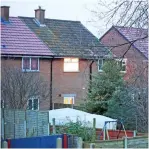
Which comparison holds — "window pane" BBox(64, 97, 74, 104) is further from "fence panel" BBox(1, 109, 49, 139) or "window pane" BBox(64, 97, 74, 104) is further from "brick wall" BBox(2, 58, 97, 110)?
"fence panel" BBox(1, 109, 49, 139)

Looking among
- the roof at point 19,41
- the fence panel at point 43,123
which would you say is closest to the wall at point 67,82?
the roof at point 19,41

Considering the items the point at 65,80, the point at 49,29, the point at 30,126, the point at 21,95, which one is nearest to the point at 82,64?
the point at 65,80

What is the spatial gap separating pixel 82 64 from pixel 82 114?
10348 millimetres

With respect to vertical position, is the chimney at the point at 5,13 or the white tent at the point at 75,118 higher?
the chimney at the point at 5,13

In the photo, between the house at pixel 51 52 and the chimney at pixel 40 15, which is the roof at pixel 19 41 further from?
the chimney at pixel 40 15

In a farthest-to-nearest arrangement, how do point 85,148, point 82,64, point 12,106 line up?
point 82,64 < point 12,106 < point 85,148

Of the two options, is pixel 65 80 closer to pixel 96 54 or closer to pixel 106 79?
pixel 106 79

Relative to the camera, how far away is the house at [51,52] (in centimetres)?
2664

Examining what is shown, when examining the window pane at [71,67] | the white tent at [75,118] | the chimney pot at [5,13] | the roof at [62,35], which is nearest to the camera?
the white tent at [75,118]

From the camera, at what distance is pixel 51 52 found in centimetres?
2752

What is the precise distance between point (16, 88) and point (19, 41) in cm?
705

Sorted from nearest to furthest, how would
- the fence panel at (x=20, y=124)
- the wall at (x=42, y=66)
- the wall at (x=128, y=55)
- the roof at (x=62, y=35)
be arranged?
the wall at (x=128, y=55)
the fence panel at (x=20, y=124)
the wall at (x=42, y=66)
the roof at (x=62, y=35)

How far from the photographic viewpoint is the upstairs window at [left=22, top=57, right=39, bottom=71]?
Result: 86.9 feet

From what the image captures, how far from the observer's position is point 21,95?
67.7 ft
